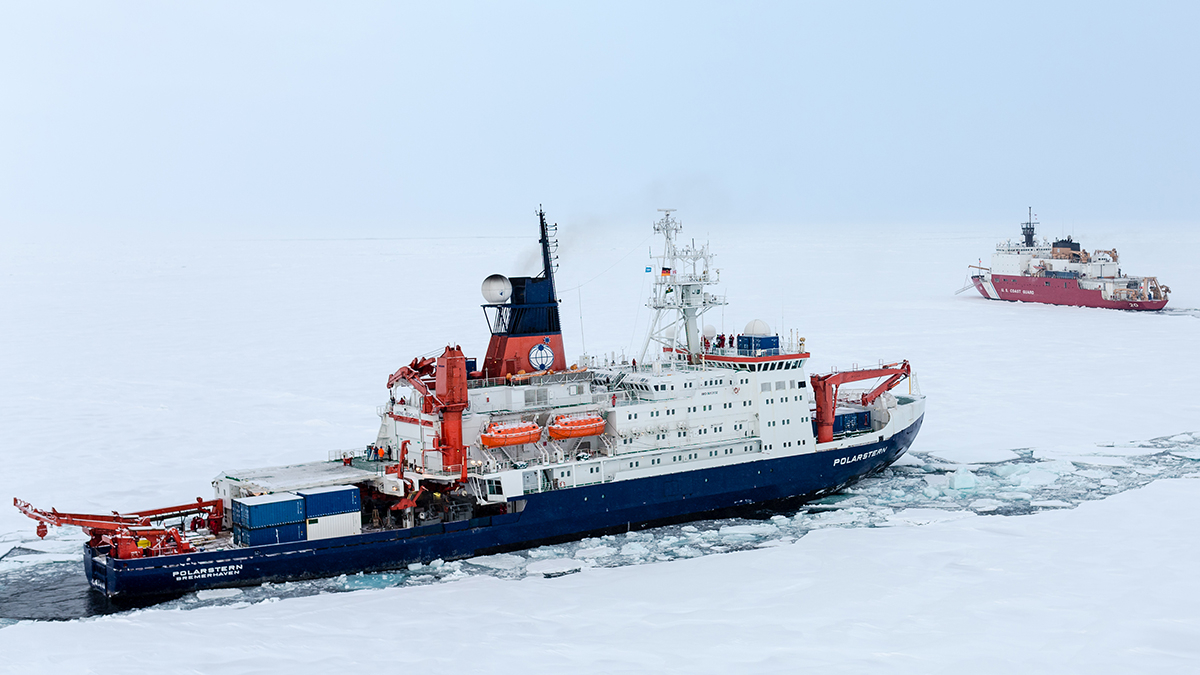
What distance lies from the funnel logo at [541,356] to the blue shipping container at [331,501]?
584cm

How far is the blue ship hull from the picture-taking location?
20516 mm

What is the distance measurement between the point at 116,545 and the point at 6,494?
8.59 meters

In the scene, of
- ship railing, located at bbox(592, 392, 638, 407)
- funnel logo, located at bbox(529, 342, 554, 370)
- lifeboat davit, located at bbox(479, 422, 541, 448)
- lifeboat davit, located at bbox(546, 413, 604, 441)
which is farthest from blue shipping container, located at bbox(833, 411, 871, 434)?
lifeboat davit, located at bbox(479, 422, 541, 448)

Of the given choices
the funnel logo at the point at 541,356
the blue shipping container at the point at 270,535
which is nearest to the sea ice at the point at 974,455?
the funnel logo at the point at 541,356

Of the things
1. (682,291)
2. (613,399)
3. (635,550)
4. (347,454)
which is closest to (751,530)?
(635,550)

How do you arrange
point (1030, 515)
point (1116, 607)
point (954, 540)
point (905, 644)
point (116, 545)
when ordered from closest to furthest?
point (905, 644), point (1116, 607), point (116, 545), point (954, 540), point (1030, 515)

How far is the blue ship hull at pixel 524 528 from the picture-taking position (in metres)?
20.5

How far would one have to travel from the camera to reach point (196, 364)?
1864 inches

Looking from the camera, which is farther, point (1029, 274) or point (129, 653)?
point (1029, 274)

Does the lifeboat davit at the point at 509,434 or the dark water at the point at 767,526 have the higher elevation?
the lifeboat davit at the point at 509,434

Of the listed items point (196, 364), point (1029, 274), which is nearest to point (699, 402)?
point (196, 364)

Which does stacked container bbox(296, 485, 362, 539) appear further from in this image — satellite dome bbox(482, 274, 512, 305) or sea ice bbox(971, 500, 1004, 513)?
sea ice bbox(971, 500, 1004, 513)

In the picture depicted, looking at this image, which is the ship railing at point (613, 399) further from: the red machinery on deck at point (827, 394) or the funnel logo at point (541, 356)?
the red machinery on deck at point (827, 394)

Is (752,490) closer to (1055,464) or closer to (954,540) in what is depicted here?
(954,540)
